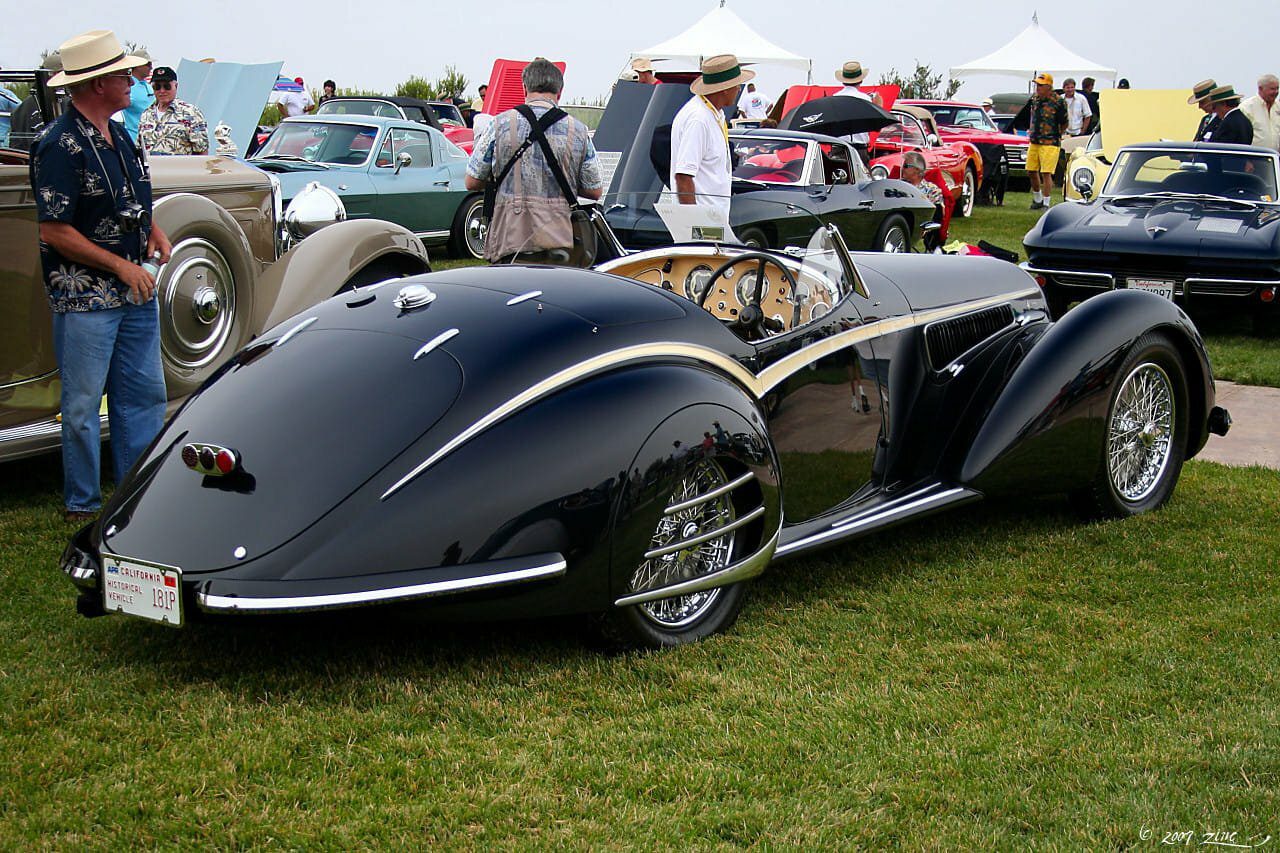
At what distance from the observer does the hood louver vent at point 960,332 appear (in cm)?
523

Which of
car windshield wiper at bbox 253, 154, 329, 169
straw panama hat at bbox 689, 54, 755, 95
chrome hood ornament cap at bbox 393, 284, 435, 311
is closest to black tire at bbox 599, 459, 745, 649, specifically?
chrome hood ornament cap at bbox 393, 284, 435, 311

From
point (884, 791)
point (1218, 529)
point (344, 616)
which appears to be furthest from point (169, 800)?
point (1218, 529)

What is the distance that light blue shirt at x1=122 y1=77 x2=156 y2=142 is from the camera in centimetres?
983

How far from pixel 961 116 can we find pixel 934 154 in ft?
29.2

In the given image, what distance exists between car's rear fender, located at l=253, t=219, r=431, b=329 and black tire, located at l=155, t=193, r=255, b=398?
0.13m

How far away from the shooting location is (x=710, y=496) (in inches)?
154

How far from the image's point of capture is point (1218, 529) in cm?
554

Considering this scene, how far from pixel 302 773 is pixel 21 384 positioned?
295 cm

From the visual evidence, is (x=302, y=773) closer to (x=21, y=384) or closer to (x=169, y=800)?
(x=169, y=800)

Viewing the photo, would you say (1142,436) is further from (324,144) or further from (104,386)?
(324,144)

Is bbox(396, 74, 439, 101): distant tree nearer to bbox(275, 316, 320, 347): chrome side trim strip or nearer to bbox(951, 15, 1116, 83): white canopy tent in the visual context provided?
bbox(951, 15, 1116, 83): white canopy tent

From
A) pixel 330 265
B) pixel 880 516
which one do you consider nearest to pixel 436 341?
pixel 880 516

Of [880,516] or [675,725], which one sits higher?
[880,516]

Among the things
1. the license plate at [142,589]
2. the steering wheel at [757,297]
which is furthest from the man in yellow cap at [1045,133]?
the license plate at [142,589]
